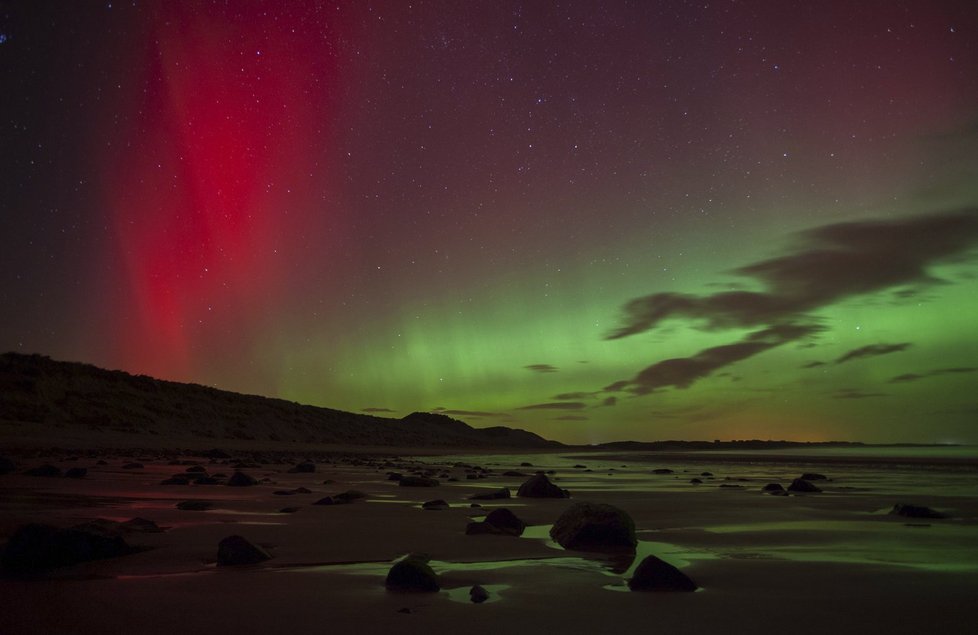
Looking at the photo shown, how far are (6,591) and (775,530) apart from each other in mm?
5518

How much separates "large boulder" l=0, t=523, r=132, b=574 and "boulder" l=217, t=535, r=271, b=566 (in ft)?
2.27

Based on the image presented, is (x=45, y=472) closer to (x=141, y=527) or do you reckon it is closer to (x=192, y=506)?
(x=192, y=506)

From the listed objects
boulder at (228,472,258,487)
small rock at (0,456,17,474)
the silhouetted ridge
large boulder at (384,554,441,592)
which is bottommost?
large boulder at (384,554,441,592)

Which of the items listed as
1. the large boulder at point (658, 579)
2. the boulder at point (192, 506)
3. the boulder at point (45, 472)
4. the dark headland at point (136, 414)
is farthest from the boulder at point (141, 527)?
the dark headland at point (136, 414)

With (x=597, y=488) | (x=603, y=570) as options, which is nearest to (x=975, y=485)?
(x=597, y=488)

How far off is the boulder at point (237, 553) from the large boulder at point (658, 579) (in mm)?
2241

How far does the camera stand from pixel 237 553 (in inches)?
161

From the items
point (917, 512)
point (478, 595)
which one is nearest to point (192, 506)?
point (478, 595)

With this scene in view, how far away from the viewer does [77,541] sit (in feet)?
12.9

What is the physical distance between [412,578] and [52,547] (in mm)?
2078

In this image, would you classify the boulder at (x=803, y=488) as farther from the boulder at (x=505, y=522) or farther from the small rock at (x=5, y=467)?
the small rock at (x=5, y=467)

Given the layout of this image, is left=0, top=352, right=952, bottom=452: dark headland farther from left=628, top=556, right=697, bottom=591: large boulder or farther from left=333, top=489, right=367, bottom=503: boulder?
left=628, top=556, right=697, bottom=591: large boulder

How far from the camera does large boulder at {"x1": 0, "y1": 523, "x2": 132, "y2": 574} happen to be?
3.68m

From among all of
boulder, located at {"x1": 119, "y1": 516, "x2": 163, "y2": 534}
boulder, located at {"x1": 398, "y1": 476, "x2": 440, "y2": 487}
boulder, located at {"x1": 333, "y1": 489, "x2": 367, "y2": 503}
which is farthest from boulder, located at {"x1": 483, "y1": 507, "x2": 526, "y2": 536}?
boulder, located at {"x1": 398, "y1": 476, "x2": 440, "y2": 487}
